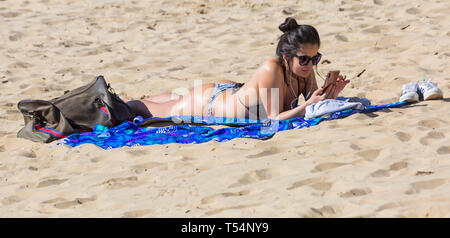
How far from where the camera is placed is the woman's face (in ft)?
15.8

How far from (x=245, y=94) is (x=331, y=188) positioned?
5.54 feet

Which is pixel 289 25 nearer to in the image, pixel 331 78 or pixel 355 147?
pixel 331 78

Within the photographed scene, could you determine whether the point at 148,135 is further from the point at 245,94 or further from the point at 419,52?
the point at 419,52

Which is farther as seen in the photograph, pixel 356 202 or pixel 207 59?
pixel 207 59

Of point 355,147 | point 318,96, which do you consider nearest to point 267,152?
point 355,147

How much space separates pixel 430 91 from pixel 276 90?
125 cm

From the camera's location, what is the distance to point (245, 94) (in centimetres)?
505

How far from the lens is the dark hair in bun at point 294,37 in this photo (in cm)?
479

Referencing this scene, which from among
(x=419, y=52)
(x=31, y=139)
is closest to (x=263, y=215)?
(x=31, y=139)

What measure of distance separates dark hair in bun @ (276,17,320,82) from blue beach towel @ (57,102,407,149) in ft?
1.75

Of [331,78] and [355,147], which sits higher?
[331,78]

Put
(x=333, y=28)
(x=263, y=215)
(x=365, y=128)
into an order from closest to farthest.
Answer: (x=263, y=215) < (x=365, y=128) < (x=333, y=28)

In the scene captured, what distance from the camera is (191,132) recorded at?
5004 millimetres

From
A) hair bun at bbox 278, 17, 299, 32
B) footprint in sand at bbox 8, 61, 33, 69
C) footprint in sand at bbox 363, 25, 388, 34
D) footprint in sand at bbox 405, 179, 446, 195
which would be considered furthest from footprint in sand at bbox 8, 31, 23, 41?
footprint in sand at bbox 405, 179, 446, 195
